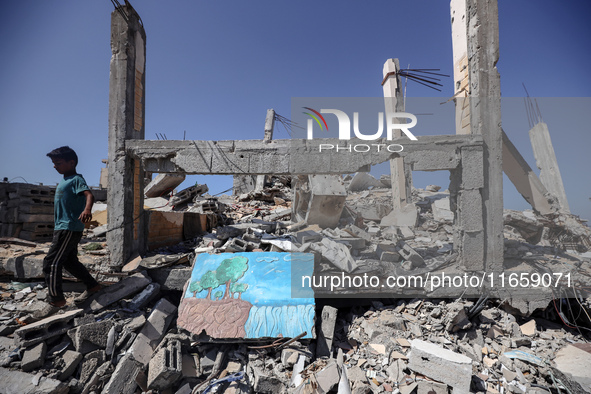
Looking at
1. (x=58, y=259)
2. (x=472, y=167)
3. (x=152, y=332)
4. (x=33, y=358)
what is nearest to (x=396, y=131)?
(x=472, y=167)

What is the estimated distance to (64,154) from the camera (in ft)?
11.5

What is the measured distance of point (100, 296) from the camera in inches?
154

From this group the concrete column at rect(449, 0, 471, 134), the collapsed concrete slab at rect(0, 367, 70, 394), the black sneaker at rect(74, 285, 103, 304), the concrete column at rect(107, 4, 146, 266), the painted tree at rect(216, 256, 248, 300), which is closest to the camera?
the collapsed concrete slab at rect(0, 367, 70, 394)

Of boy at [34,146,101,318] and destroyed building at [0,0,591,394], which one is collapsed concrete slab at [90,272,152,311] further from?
boy at [34,146,101,318]

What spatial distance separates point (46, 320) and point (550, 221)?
10.7m

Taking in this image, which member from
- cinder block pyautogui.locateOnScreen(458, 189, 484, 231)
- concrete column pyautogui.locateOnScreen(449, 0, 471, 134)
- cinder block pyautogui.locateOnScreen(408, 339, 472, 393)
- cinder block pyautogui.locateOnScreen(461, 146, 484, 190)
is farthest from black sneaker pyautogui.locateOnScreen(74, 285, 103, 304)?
concrete column pyautogui.locateOnScreen(449, 0, 471, 134)

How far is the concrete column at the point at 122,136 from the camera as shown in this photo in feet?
15.6

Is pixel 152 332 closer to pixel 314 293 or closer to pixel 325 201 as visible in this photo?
pixel 314 293

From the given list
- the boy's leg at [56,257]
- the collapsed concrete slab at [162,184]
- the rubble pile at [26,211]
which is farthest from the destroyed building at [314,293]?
the collapsed concrete slab at [162,184]

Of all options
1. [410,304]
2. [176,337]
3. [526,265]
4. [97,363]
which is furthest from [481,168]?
[97,363]

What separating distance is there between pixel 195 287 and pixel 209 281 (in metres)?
0.22

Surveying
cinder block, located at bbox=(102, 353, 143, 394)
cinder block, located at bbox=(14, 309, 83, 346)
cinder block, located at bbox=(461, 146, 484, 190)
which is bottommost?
cinder block, located at bbox=(102, 353, 143, 394)

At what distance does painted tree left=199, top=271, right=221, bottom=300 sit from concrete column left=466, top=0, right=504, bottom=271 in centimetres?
460

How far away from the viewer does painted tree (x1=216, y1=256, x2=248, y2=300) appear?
162 inches
